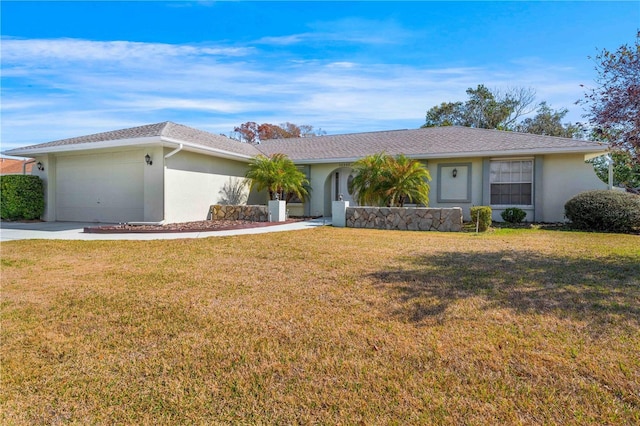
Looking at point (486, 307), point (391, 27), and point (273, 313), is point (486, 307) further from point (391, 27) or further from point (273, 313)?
point (391, 27)

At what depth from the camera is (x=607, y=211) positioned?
10969 mm

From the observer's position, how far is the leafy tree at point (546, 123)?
30.9 metres

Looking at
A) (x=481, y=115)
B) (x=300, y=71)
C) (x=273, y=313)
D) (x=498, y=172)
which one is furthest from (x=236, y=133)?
(x=273, y=313)

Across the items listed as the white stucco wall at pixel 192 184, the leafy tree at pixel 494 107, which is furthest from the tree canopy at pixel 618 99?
the leafy tree at pixel 494 107

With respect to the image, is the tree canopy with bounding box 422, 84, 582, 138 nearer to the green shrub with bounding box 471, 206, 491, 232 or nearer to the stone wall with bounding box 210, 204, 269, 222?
the green shrub with bounding box 471, 206, 491, 232

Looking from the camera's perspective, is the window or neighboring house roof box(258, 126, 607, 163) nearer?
neighboring house roof box(258, 126, 607, 163)

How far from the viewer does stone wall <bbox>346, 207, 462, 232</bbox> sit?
11.7 metres

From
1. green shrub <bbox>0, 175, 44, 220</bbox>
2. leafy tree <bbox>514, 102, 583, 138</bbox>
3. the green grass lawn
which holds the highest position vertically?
leafy tree <bbox>514, 102, 583, 138</bbox>

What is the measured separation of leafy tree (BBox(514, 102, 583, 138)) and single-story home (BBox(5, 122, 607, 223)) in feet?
64.7

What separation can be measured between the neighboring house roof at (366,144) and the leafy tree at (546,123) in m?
18.9

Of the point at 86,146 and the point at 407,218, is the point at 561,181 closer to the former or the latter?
the point at 407,218

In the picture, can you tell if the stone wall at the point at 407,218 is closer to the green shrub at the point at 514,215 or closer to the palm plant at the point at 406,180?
the palm plant at the point at 406,180

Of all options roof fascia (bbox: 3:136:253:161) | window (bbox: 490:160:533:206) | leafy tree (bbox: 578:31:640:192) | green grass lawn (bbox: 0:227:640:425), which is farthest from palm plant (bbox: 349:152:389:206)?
green grass lawn (bbox: 0:227:640:425)

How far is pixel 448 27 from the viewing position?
11.0 meters
